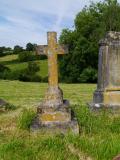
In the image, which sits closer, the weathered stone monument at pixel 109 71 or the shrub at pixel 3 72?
the weathered stone monument at pixel 109 71

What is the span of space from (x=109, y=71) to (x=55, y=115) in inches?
137

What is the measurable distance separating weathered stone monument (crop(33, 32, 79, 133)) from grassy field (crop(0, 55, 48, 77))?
46.5 m

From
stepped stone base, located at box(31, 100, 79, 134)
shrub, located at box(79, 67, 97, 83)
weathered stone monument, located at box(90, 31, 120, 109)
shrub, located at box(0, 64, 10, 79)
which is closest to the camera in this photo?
stepped stone base, located at box(31, 100, 79, 134)

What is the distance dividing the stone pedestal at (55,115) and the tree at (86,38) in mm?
43693

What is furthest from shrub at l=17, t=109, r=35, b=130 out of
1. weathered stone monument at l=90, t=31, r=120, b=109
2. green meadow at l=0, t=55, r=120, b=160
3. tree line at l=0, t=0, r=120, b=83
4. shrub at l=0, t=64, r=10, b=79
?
tree line at l=0, t=0, r=120, b=83

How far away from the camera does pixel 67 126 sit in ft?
33.8

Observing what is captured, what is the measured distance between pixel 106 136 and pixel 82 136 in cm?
45

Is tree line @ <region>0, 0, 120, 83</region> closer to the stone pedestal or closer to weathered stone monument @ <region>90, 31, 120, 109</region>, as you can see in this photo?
weathered stone monument @ <region>90, 31, 120, 109</region>

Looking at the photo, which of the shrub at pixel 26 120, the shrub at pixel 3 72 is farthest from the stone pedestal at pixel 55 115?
the shrub at pixel 3 72

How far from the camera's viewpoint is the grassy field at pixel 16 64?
59.1 metres

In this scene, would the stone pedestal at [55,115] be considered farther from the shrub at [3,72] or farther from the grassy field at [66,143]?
the shrub at [3,72]

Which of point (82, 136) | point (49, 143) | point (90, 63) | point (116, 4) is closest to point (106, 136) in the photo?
point (82, 136)

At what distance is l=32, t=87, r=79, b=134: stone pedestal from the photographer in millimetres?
10305

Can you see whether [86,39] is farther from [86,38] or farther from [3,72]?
[3,72]
